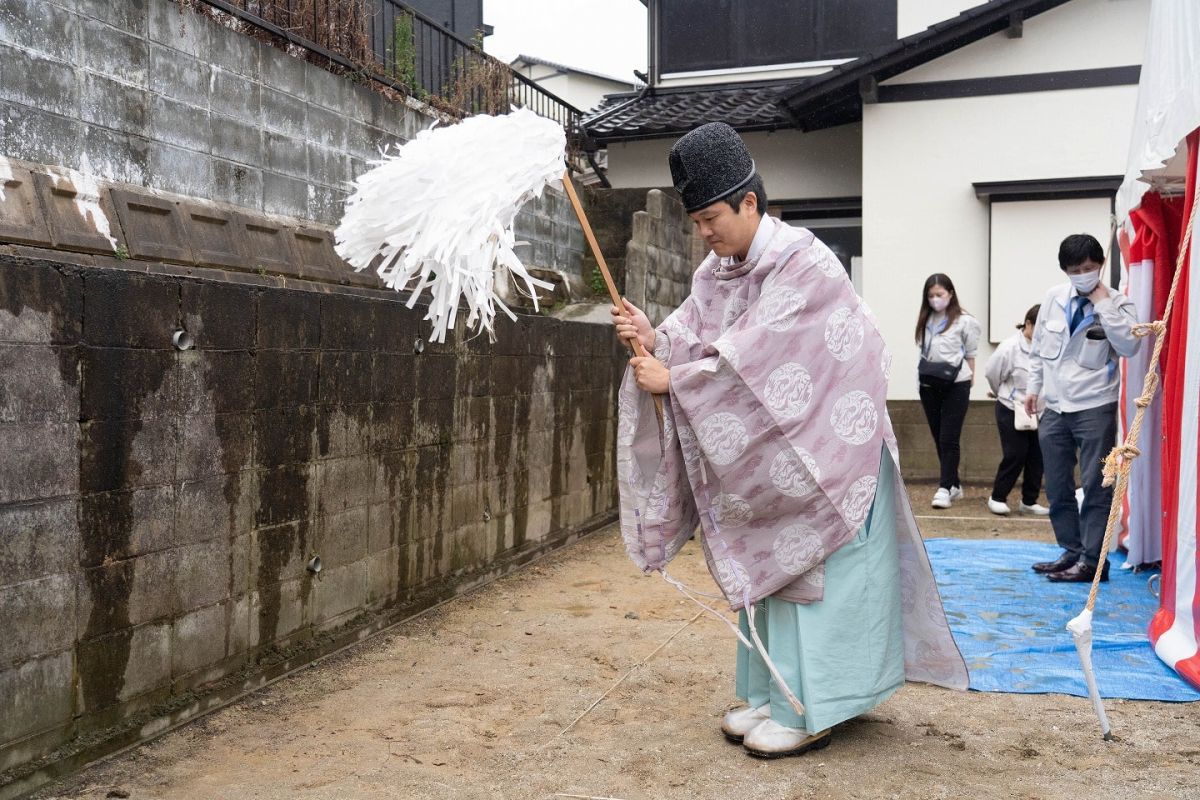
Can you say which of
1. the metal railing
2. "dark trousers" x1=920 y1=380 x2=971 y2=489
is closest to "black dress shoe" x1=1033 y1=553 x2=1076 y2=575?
"dark trousers" x1=920 y1=380 x2=971 y2=489

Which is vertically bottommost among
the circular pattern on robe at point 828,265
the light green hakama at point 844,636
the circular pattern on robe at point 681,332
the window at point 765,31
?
the light green hakama at point 844,636

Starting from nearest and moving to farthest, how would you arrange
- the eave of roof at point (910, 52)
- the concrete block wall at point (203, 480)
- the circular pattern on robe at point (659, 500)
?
the concrete block wall at point (203, 480) < the circular pattern on robe at point (659, 500) < the eave of roof at point (910, 52)

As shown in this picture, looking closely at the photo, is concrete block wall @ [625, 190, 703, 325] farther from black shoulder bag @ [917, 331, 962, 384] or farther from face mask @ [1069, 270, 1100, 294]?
face mask @ [1069, 270, 1100, 294]

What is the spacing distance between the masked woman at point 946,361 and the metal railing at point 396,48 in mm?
3790

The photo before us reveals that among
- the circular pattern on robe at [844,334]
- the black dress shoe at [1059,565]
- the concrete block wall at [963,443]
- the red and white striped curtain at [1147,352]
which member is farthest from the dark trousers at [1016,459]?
the circular pattern on robe at [844,334]

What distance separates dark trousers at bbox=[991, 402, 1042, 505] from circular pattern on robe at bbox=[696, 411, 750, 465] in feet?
19.4

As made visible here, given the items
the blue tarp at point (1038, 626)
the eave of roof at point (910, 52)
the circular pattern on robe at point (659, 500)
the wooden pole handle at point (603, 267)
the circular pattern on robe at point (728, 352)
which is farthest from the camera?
the eave of roof at point (910, 52)

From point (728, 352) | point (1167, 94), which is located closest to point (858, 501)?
point (728, 352)

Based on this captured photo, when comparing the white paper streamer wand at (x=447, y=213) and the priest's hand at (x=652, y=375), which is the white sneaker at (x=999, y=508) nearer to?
the priest's hand at (x=652, y=375)

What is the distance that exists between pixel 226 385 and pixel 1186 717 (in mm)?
3508

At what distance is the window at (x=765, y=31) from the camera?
13094mm

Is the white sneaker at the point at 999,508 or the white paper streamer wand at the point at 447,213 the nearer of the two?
the white paper streamer wand at the point at 447,213

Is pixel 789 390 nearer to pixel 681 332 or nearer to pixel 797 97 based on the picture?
pixel 681 332

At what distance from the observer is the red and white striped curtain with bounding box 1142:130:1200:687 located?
14.2 feet
